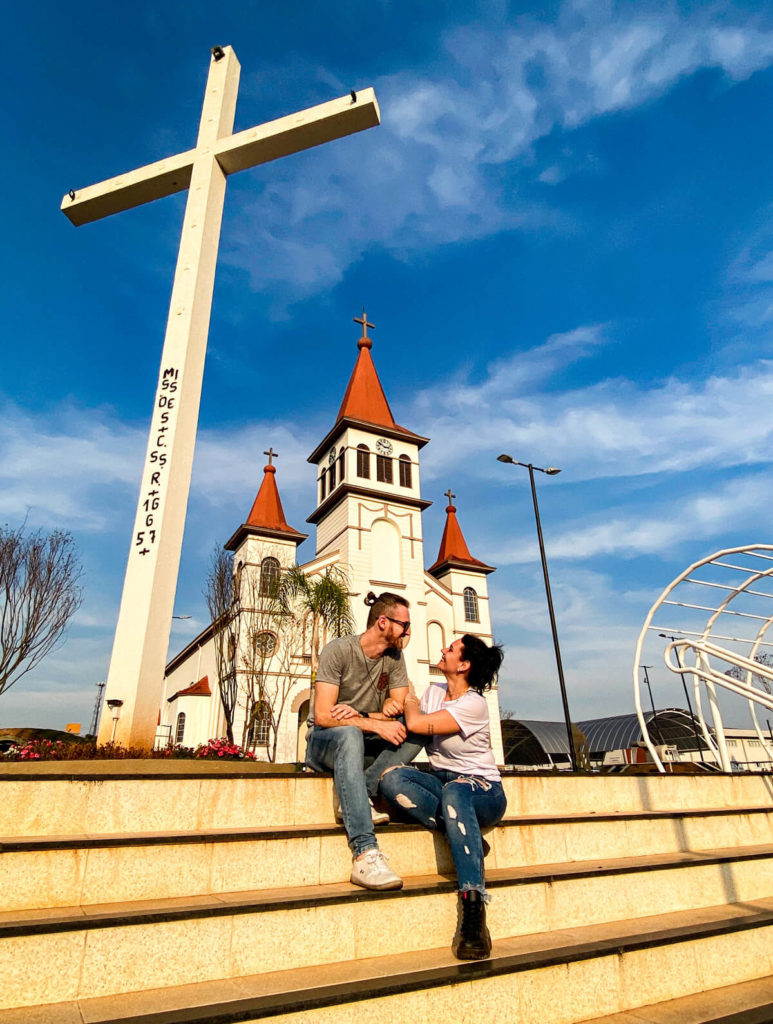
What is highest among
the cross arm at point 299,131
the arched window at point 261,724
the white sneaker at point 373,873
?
the cross arm at point 299,131

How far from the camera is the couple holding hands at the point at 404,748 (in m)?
2.79

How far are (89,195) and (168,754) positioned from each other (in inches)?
268

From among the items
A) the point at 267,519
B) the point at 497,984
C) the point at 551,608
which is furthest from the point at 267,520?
the point at 497,984

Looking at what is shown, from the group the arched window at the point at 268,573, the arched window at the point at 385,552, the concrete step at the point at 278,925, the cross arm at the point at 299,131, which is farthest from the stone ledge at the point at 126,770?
the arched window at the point at 385,552

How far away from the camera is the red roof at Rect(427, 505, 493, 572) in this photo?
32969 millimetres

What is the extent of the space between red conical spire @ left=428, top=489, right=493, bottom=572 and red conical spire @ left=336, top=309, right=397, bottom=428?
7.01 metres

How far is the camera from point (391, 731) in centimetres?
349

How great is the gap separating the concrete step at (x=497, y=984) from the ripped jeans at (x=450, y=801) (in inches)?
18.7

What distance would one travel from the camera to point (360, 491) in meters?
29.1

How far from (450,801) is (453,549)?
31.0 metres

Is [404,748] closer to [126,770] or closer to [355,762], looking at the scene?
[355,762]

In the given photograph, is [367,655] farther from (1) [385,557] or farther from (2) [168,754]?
(1) [385,557]

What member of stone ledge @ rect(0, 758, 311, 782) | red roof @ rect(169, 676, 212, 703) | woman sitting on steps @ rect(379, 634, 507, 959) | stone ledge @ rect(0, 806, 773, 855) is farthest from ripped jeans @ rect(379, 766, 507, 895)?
red roof @ rect(169, 676, 212, 703)

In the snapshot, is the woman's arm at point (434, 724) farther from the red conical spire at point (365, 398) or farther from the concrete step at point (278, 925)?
the red conical spire at point (365, 398)
